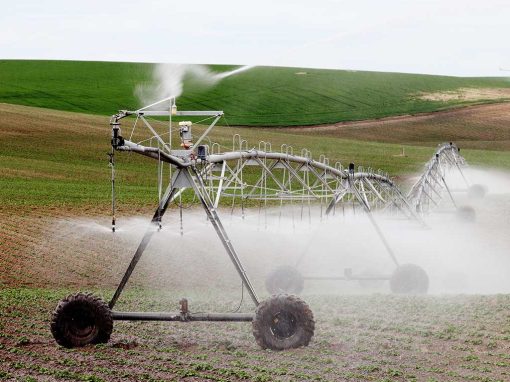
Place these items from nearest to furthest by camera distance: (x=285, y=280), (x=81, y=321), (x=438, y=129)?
1. (x=81, y=321)
2. (x=285, y=280)
3. (x=438, y=129)

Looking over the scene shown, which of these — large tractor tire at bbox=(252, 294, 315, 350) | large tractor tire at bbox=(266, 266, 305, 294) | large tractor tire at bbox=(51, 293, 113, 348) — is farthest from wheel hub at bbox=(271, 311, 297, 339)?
large tractor tire at bbox=(266, 266, 305, 294)

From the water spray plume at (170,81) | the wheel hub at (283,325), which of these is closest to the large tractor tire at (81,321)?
the wheel hub at (283,325)

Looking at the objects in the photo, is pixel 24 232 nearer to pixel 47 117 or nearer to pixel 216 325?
pixel 216 325

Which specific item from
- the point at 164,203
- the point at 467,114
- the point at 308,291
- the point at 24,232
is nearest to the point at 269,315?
the point at 164,203

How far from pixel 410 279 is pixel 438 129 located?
200 ft

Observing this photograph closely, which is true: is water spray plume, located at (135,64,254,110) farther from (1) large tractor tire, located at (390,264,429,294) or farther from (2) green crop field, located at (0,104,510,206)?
(2) green crop field, located at (0,104,510,206)

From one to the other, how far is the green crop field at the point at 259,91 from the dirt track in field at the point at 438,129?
2866 millimetres

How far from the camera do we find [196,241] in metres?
31.9

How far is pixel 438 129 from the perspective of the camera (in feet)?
265

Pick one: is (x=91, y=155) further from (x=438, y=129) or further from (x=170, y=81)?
(x=170, y=81)

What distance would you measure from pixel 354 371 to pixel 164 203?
4.63 metres

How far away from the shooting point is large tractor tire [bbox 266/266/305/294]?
71.9ft

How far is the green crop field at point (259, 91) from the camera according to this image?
8812 cm

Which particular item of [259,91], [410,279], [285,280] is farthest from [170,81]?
[259,91]
